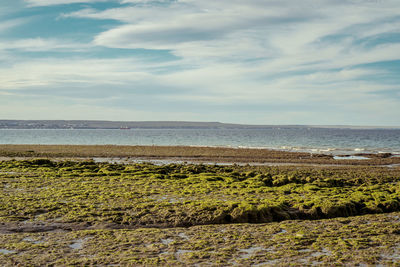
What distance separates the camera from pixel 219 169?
2866 cm

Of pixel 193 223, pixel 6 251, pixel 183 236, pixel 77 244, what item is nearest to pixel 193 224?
pixel 193 223

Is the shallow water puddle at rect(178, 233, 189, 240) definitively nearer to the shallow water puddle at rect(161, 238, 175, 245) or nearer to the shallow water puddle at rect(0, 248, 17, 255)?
the shallow water puddle at rect(161, 238, 175, 245)

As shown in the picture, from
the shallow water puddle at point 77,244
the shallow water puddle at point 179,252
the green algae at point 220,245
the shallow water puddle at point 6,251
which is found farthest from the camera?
the shallow water puddle at point 77,244

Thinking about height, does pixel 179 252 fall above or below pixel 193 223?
above

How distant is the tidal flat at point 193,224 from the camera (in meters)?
8.88

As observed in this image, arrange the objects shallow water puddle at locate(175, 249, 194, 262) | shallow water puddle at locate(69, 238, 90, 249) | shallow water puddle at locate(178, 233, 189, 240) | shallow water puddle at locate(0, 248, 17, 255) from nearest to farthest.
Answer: shallow water puddle at locate(175, 249, 194, 262)
shallow water puddle at locate(0, 248, 17, 255)
shallow water puddle at locate(69, 238, 90, 249)
shallow water puddle at locate(178, 233, 189, 240)

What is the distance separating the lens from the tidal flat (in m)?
8.88

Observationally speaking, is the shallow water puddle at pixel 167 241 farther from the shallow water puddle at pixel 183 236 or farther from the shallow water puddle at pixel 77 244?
the shallow water puddle at pixel 77 244

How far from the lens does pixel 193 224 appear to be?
40.2 ft

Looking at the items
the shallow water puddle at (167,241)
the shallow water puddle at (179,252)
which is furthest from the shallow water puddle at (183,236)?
the shallow water puddle at (179,252)

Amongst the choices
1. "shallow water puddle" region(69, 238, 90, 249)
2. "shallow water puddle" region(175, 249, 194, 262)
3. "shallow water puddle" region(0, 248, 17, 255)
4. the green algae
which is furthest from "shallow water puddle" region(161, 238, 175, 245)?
"shallow water puddle" region(0, 248, 17, 255)

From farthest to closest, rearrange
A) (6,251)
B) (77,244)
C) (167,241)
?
(167,241), (77,244), (6,251)

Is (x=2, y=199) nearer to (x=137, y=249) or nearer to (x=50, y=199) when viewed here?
(x=50, y=199)

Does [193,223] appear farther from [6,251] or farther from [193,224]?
[6,251]
